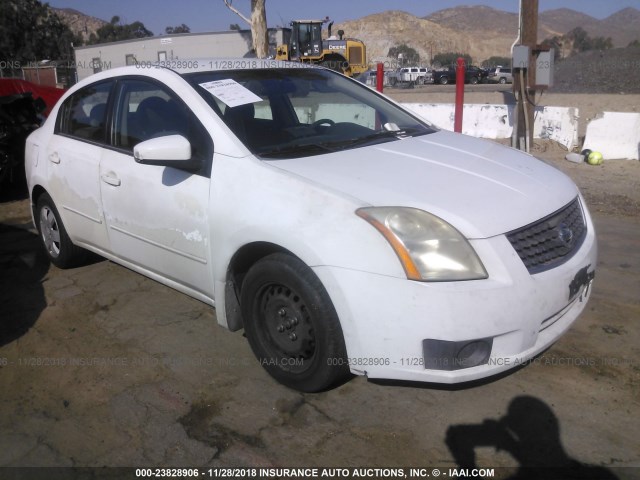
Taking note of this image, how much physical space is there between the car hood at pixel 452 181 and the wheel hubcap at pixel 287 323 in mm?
599

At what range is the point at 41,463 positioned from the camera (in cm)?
257

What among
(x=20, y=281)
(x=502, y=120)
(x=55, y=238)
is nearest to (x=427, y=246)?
(x=55, y=238)

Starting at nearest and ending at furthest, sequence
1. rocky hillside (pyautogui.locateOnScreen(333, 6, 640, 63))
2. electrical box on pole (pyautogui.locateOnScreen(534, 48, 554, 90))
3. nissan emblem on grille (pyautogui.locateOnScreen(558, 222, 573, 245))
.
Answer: nissan emblem on grille (pyautogui.locateOnScreen(558, 222, 573, 245)) → electrical box on pole (pyautogui.locateOnScreen(534, 48, 554, 90)) → rocky hillside (pyautogui.locateOnScreen(333, 6, 640, 63))

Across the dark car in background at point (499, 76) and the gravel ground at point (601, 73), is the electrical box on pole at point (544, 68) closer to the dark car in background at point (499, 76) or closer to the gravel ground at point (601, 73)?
the gravel ground at point (601, 73)

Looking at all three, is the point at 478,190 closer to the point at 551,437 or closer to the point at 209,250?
the point at 551,437

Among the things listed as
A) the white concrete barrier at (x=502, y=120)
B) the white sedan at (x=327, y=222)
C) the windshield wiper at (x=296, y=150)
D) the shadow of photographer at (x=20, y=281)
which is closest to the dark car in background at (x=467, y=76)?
the white concrete barrier at (x=502, y=120)

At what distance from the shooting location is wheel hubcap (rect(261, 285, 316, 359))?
279cm

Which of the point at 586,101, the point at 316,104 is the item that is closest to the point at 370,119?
the point at 316,104

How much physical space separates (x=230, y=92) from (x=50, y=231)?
239 centimetres

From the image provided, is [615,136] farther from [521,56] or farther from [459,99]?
[459,99]

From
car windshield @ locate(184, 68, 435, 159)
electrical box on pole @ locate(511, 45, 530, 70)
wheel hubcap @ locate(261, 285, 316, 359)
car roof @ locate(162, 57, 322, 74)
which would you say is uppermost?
electrical box on pole @ locate(511, 45, 530, 70)

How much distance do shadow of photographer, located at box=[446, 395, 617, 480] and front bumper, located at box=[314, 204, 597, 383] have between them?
325 mm

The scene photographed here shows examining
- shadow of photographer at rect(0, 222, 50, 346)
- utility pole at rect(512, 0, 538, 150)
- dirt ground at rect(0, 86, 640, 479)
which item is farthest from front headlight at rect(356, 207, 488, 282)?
utility pole at rect(512, 0, 538, 150)

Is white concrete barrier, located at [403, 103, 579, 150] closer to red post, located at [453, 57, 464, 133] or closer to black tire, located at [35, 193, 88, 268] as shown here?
red post, located at [453, 57, 464, 133]
